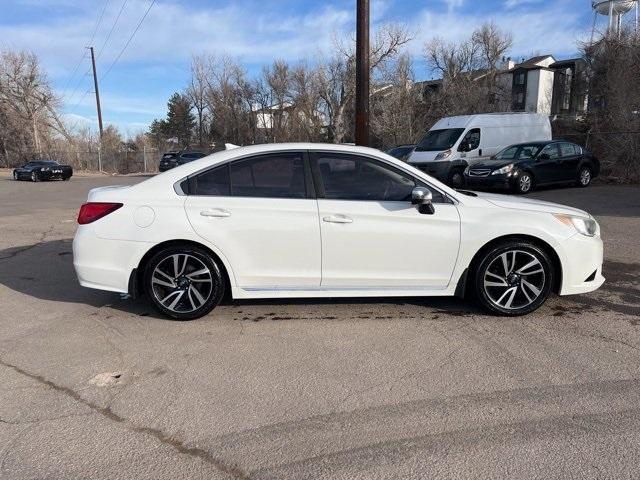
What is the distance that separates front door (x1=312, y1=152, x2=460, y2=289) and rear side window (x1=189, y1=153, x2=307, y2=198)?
0.76ft

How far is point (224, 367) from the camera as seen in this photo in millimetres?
3709

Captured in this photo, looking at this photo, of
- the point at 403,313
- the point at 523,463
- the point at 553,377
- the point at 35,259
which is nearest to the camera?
the point at 523,463

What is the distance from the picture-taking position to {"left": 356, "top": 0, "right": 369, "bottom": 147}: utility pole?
931cm

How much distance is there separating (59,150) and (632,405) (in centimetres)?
5860

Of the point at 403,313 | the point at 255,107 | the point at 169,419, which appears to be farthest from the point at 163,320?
the point at 255,107

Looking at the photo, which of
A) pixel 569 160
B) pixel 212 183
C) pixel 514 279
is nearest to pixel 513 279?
pixel 514 279

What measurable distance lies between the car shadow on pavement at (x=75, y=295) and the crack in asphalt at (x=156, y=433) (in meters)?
1.41

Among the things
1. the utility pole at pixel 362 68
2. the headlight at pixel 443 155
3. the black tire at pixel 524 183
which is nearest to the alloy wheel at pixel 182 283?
the utility pole at pixel 362 68

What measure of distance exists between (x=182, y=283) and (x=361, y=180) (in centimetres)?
188

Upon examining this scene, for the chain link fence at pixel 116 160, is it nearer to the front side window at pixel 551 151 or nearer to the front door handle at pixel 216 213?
the front side window at pixel 551 151

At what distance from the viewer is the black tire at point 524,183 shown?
1428 cm

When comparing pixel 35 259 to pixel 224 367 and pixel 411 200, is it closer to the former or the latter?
pixel 224 367

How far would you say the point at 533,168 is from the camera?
14617mm

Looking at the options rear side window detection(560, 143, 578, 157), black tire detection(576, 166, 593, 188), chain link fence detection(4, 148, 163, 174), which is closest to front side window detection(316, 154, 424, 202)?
rear side window detection(560, 143, 578, 157)
